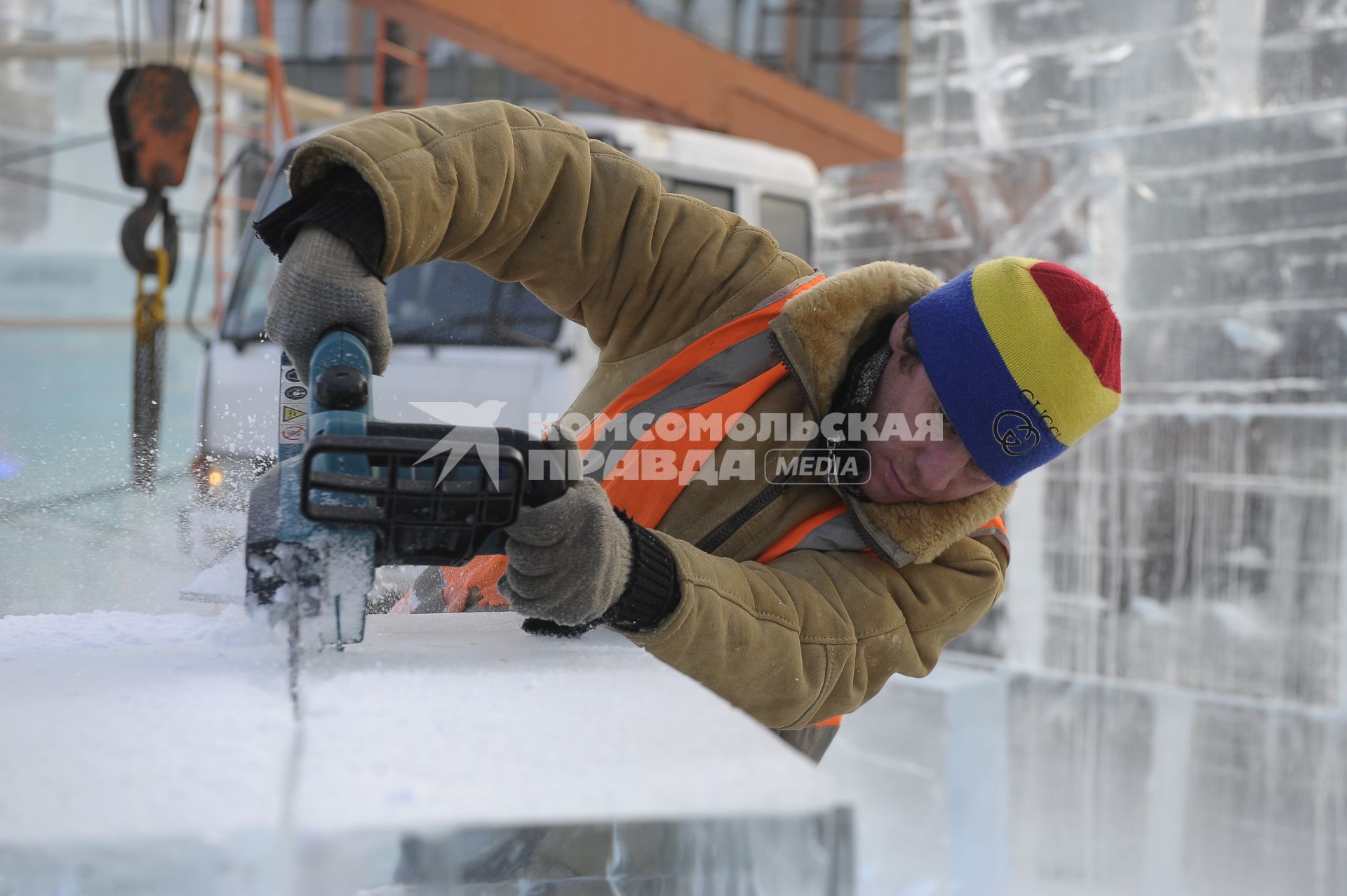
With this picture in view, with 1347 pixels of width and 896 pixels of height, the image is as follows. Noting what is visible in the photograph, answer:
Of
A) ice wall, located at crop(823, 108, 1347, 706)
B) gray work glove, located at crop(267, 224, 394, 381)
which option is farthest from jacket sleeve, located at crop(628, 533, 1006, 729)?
ice wall, located at crop(823, 108, 1347, 706)

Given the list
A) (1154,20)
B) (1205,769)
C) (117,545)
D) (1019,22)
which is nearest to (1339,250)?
(1154,20)

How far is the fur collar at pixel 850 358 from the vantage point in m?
1.56

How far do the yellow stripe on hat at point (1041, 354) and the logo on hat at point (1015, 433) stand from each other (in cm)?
3

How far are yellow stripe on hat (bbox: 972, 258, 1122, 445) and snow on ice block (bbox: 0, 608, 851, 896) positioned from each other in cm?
84

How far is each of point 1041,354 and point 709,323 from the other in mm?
481

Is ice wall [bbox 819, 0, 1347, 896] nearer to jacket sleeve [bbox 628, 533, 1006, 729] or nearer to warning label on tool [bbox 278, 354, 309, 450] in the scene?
jacket sleeve [bbox 628, 533, 1006, 729]

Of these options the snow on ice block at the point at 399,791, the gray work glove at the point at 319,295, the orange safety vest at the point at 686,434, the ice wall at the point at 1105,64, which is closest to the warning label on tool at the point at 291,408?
the gray work glove at the point at 319,295

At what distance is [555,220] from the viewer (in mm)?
1619

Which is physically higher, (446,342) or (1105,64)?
(1105,64)

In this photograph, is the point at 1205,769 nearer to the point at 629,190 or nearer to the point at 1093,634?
the point at 1093,634

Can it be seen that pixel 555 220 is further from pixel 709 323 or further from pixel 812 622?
pixel 812 622

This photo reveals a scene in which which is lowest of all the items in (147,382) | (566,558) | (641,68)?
(566,558)

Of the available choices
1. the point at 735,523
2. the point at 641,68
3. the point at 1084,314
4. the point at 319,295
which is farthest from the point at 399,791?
the point at 641,68

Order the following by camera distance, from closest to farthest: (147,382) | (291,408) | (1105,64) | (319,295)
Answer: (319,295)
(291,408)
(147,382)
(1105,64)
